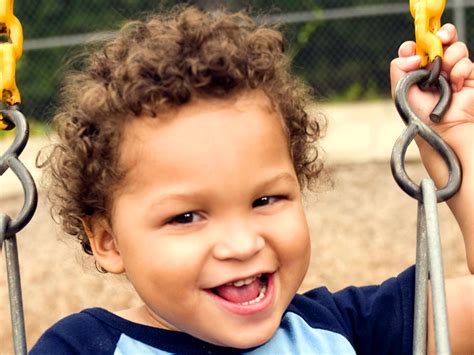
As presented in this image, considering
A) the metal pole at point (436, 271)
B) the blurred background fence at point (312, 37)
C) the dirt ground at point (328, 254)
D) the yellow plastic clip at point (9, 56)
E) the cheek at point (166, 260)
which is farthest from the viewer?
the blurred background fence at point (312, 37)

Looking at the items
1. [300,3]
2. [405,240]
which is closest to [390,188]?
[405,240]

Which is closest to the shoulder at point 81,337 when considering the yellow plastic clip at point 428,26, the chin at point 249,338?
the chin at point 249,338

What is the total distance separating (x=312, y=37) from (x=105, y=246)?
9.71m

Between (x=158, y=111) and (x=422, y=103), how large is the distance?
599 millimetres

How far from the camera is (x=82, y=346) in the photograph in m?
1.87

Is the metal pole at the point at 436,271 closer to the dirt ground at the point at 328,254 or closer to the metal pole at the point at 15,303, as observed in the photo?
the metal pole at the point at 15,303

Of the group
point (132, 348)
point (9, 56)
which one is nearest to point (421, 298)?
point (132, 348)

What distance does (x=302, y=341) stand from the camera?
196 cm

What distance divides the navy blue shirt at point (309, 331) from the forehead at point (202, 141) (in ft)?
1.05

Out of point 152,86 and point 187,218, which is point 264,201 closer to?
point 187,218

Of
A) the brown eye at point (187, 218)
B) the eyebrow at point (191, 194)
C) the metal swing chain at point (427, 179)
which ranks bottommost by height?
the brown eye at point (187, 218)

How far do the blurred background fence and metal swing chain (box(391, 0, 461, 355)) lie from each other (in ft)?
29.1

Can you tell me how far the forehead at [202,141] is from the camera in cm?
172

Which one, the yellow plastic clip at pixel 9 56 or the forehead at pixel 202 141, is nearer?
the forehead at pixel 202 141
